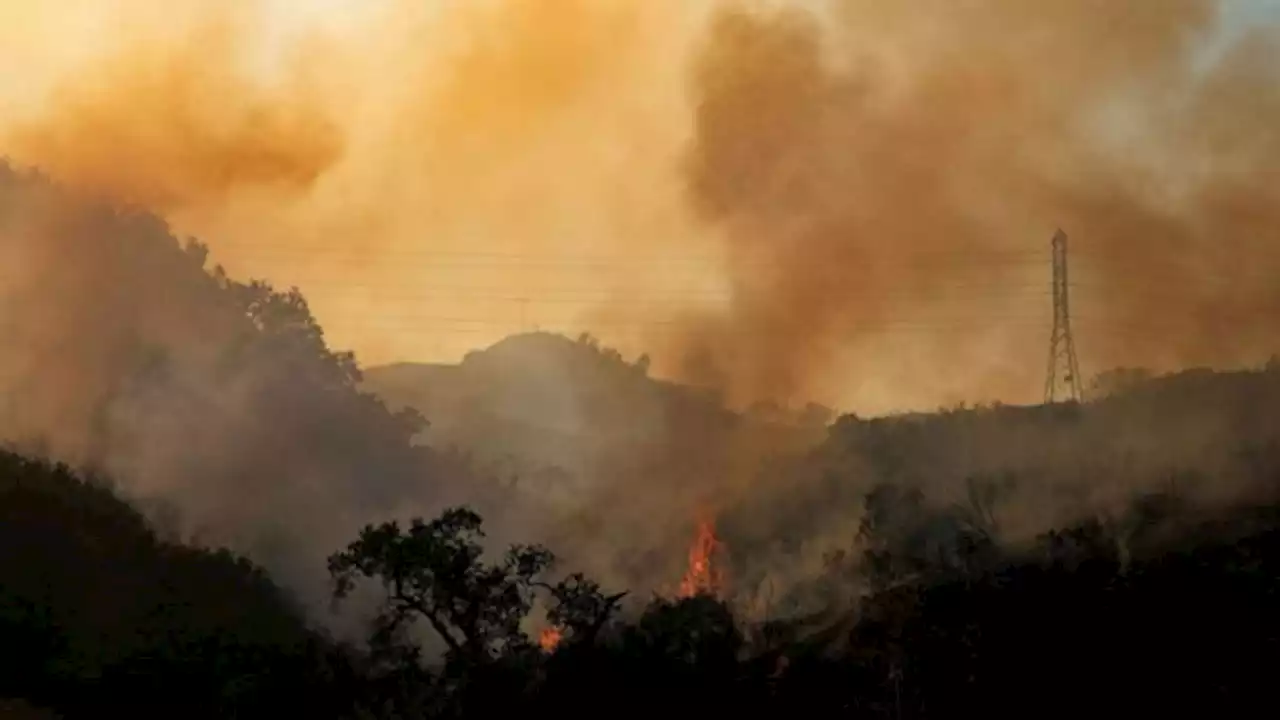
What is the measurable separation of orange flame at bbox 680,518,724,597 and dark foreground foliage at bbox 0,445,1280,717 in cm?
2089

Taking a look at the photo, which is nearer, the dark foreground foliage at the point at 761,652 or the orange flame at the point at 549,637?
the dark foreground foliage at the point at 761,652

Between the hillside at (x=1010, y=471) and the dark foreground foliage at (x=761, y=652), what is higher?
the hillside at (x=1010, y=471)

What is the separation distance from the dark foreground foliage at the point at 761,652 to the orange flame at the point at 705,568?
2089cm

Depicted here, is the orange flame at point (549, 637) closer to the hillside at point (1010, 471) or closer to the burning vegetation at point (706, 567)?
the burning vegetation at point (706, 567)

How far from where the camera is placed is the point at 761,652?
6359 centimetres

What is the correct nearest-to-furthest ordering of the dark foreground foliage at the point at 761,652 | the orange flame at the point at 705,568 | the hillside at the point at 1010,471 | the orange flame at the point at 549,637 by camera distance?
the dark foreground foliage at the point at 761,652, the orange flame at the point at 549,637, the hillside at the point at 1010,471, the orange flame at the point at 705,568

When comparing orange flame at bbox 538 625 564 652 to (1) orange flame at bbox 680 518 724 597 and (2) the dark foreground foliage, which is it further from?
(1) orange flame at bbox 680 518 724 597

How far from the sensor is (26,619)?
67.5 metres

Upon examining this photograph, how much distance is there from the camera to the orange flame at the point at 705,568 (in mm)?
90062

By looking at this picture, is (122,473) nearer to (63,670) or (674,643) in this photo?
(63,670)

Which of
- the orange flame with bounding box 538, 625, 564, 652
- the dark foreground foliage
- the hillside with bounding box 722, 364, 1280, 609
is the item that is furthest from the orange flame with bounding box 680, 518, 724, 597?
the dark foreground foliage

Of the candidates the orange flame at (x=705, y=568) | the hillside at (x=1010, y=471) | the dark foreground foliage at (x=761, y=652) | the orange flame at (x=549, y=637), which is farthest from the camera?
the orange flame at (x=705, y=568)

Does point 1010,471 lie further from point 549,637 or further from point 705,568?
point 549,637

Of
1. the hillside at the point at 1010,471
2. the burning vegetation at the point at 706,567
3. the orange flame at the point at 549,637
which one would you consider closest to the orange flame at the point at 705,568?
the burning vegetation at the point at 706,567
